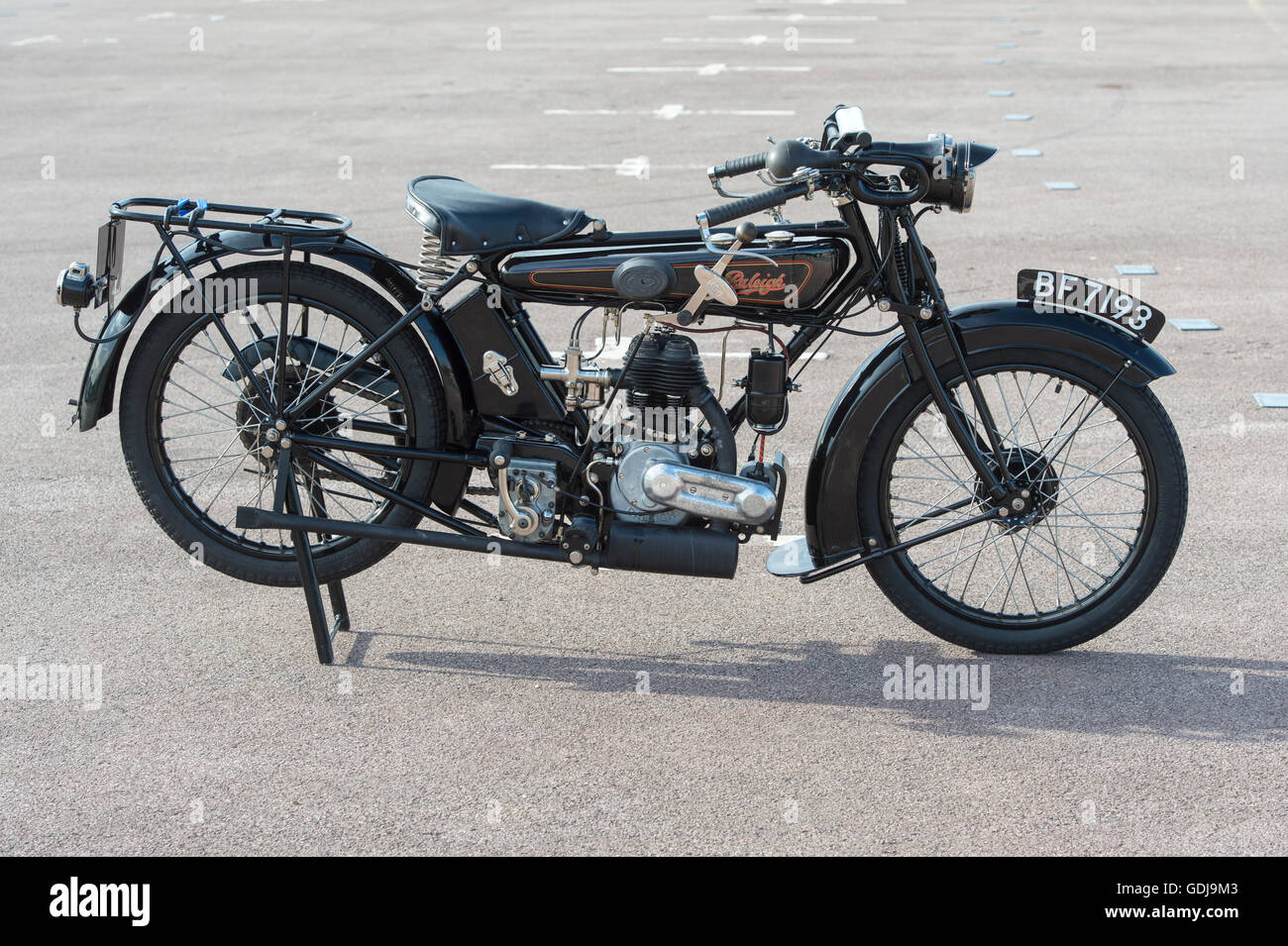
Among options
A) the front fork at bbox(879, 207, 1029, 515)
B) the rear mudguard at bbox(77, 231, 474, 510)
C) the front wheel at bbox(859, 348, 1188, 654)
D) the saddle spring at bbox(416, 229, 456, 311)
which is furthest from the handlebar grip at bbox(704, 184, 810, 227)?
the rear mudguard at bbox(77, 231, 474, 510)

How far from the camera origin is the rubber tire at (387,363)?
4.02m

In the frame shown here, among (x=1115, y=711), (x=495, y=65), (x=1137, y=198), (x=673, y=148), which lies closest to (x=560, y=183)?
(x=673, y=148)

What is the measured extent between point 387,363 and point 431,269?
12.6 inches

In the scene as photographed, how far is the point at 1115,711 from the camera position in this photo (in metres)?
3.79

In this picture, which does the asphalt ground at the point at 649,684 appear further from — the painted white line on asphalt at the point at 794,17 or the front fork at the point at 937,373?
the painted white line on asphalt at the point at 794,17

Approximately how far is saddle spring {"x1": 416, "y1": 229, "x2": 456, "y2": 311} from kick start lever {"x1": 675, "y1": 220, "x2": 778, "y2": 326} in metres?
0.70

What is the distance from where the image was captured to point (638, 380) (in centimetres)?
386

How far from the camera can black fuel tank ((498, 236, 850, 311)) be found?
3.72 meters

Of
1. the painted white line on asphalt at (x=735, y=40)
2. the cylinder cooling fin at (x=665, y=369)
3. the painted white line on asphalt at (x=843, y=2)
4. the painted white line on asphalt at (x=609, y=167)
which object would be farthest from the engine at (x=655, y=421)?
the painted white line on asphalt at (x=843, y=2)

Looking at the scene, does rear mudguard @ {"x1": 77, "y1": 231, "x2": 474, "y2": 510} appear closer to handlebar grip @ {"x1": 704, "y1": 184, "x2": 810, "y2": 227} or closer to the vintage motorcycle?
the vintage motorcycle

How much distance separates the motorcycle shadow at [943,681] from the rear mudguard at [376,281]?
616 mm
